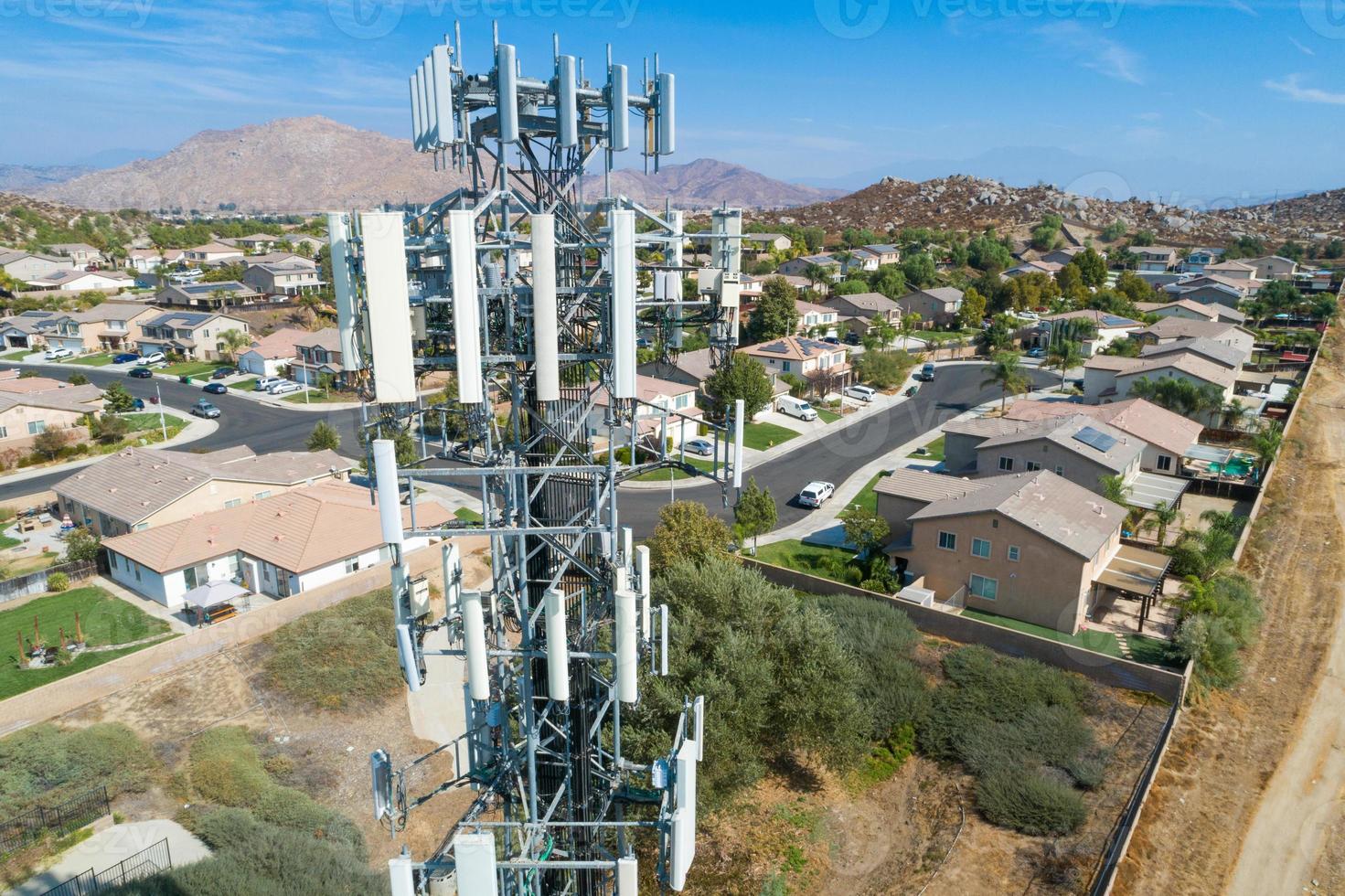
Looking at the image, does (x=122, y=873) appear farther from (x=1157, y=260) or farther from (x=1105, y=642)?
(x=1157, y=260)

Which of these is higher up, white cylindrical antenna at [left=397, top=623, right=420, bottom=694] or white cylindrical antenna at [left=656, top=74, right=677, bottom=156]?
white cylindrical antenna at [left=656, top=74, right=677, bottom=156]

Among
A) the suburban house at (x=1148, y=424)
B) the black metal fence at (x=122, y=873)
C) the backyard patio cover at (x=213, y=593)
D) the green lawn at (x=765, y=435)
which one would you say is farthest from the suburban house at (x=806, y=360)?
the black metal fence at (x=122, y=873)

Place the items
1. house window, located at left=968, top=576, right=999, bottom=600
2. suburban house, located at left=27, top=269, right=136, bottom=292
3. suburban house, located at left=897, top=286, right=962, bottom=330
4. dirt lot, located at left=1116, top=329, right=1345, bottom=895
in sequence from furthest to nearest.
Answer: suburban house, located at left=27, top=269, right=136, bottom=292 → suburban house, located at left=897, top=286, right=962, bottom=330 → house window, located at left=968, top=576, right=999, bottom=600 → dirt lot, located at left=1116, top=329, right=1345, bottom=895

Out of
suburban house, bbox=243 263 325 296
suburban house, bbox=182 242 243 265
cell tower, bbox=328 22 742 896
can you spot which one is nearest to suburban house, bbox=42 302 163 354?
suburban house, bbox=243 263 325 296

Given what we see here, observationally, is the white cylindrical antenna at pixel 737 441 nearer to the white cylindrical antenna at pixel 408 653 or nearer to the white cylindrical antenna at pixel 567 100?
the white cylindrical antenna at pixel 567 100

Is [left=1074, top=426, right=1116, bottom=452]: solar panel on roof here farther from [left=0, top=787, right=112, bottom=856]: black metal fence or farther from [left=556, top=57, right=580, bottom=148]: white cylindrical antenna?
[left=0, top=787, right=112, bottom=856]: black metal fence

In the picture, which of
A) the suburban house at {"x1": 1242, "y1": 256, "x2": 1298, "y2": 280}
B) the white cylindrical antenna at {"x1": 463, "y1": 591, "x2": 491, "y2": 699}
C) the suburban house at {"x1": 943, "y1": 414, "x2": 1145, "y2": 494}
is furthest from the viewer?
the suburban house at {"x1": 1242, "y1": 256, "x2": 1298, "y2": 280}
